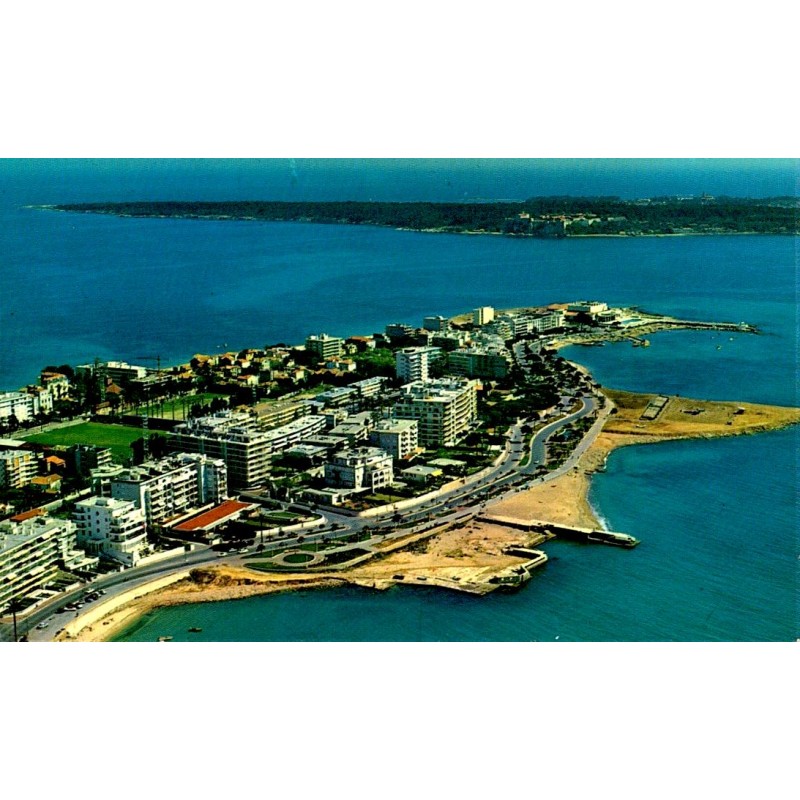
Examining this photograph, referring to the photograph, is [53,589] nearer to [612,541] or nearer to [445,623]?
[445,623]

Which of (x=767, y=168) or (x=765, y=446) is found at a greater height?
(x=767, y=168)

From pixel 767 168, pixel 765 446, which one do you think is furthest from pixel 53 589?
pixel 767 168

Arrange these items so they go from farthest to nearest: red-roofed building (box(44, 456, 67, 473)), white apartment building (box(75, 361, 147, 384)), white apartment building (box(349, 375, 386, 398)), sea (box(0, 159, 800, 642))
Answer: white apartment building (box(75, 361, 147, 384)) → white apartment building (box(349, 375, 386, 398)) → red-roofed building (box(44, 456, 67, 473)) → sea (box(0, 159, 800, 642))

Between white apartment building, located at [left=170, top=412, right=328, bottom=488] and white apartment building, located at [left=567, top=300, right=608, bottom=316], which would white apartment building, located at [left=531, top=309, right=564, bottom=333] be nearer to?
white apartment building, located at [left=567, top=300, right=608, bottom=316]

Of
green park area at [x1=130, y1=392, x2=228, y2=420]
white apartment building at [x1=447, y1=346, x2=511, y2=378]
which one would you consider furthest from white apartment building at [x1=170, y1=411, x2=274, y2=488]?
white apartment building at [x1=447, y1=346, x2=511, y2=378]

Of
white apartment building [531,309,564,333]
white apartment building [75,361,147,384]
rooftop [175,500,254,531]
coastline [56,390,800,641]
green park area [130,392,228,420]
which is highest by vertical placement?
white apartment building [531,309,564,333]

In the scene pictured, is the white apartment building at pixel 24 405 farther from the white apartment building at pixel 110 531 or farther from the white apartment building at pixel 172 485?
the white apartment building at pixel 110 531

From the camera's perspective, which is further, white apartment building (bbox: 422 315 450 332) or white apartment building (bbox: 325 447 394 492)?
white apartment building (bbox: 422 315 450 332)
